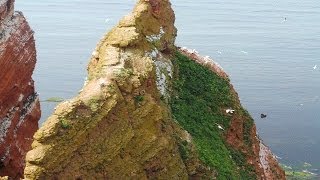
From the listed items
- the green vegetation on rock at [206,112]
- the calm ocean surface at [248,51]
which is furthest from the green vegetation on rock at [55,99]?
the green vegetation on rock at [206,112]

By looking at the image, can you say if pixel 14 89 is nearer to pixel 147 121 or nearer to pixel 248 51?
pixel 147 121

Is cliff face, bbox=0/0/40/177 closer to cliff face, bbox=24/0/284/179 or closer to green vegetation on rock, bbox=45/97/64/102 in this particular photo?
cliff face, bbox=24/0/284/179

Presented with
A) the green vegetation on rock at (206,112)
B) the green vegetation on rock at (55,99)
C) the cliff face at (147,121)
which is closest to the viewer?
the cliff face at (147,121)

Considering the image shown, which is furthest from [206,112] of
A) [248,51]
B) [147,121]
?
[248,51]

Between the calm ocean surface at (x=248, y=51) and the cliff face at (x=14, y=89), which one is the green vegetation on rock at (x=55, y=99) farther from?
the cliff face at (x=14, y=89)

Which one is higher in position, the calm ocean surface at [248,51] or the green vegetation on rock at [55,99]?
the calm ocean surface at [248,51]

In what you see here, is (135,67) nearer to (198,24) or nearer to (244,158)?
(244,158)

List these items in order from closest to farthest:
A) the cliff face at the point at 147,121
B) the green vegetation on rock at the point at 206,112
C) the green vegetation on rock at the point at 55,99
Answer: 1. the cliff face at the point at 147,121
2. the green vegetation on rock at the point at 206,112
3. the green vegetation on rock at the point at 55,99

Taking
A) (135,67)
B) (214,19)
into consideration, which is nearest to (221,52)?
(214,19)
